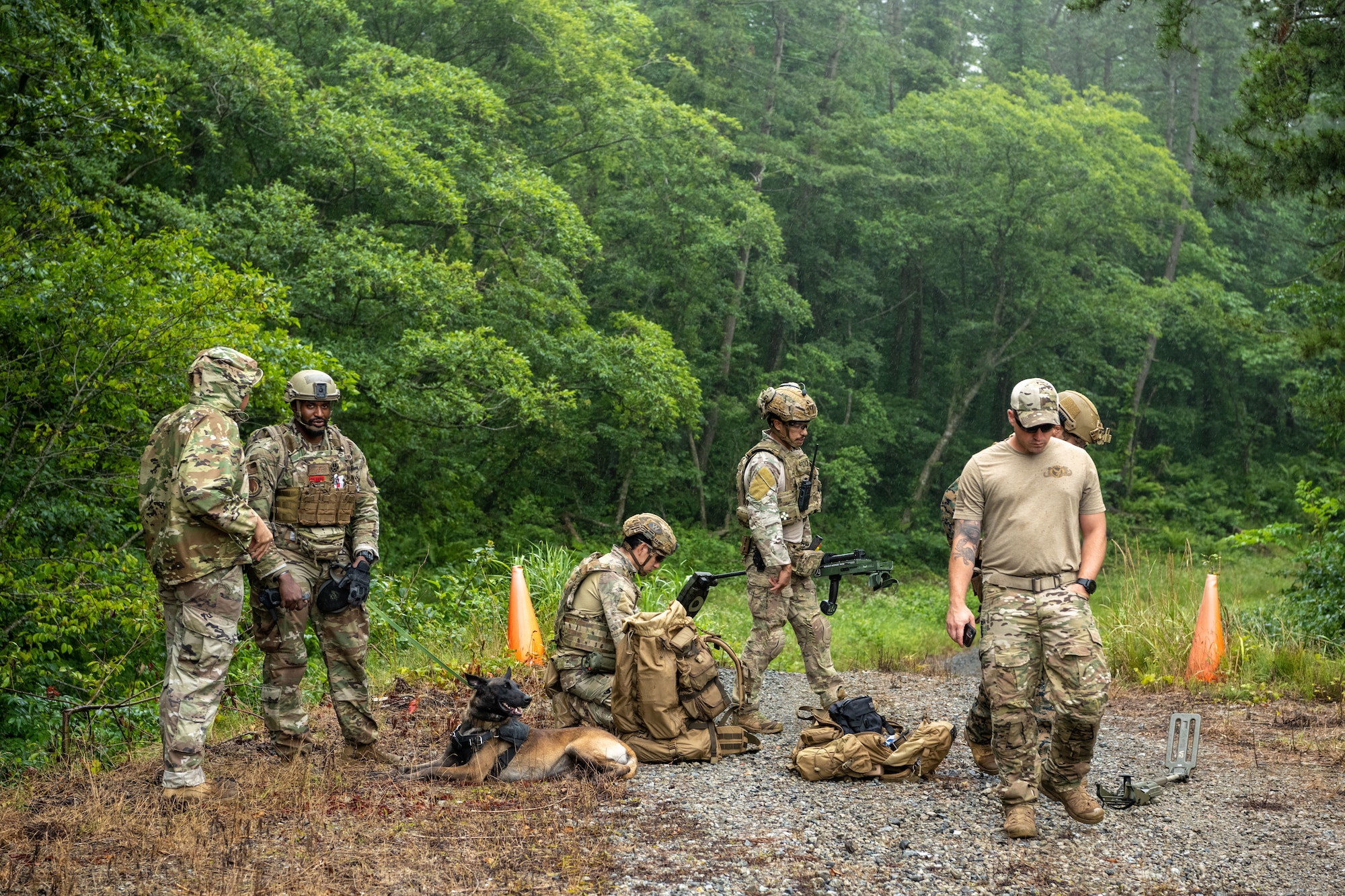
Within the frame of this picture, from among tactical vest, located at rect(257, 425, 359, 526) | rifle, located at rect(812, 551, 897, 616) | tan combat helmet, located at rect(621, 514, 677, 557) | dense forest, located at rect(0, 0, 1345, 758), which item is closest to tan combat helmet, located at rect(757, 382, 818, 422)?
rifle, located at rect(812, 551, 897, 616)

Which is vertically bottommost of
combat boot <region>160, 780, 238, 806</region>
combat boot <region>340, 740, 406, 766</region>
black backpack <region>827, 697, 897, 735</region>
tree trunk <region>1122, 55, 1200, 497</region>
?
combat boot <region>340, 740, 406, 766</region>

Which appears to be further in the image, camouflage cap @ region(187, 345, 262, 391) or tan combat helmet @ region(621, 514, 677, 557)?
tan combat helmet @ region(621, 514, 677, 557)

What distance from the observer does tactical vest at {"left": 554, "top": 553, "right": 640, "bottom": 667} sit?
21.6 ft

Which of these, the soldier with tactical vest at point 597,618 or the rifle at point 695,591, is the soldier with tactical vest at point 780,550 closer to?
the rifle at point 695,591

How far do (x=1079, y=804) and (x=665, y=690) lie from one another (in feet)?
7.05

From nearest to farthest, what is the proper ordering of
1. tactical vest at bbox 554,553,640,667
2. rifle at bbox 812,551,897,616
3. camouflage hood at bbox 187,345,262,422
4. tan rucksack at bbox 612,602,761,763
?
camouflage hood at bbox 187,345,262,422 < tan rucksack at bbox 612,602,761,763 < tactical vest at bbox 554,553,640,667 < rifle at bbox 812,551,897,616

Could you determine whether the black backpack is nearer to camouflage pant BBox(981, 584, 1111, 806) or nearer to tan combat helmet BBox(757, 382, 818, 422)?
camouflage pant BBox(981, 584, 1111, 806)

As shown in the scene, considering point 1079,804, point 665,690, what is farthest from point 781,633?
point 1079,804

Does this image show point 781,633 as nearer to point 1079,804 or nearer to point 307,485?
point 1079,804

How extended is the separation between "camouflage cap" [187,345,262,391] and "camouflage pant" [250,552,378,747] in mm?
932

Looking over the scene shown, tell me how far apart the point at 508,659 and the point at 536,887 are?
4.78 meters

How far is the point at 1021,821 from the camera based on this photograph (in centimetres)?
506

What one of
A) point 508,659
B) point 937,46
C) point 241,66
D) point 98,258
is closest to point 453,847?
point 508,659

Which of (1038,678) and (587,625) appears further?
(587,625)
